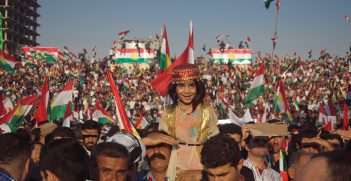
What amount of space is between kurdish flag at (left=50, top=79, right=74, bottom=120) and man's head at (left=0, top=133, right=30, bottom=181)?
7077 mm

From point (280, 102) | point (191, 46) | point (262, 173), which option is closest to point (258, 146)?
point (262, 173)

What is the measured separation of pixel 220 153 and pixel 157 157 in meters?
0.81

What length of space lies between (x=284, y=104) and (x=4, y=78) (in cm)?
2195

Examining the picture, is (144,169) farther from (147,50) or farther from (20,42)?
(20,42)

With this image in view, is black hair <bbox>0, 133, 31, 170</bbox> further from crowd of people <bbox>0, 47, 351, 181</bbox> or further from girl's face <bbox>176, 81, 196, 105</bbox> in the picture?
girl's face <bbox>176, 81, 196, 105</bbox>

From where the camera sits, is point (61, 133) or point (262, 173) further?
point (61, 133)

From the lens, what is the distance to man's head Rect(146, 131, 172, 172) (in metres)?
3.95

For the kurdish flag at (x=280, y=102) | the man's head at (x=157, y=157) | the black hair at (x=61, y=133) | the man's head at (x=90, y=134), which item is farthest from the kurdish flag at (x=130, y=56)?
the man's head at (x=157, y=157)

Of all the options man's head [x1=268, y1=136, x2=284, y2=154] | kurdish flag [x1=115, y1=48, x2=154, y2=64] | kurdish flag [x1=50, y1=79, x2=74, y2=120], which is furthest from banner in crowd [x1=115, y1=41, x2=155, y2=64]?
man's head [x1=268, y1=136, x2=284, y2=154]

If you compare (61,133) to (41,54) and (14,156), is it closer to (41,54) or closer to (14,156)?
(14,156)

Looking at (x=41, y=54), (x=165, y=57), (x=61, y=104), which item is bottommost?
(x=61, y=104)

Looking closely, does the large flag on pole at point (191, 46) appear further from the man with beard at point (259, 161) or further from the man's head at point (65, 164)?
the man's head at point (65, 164)

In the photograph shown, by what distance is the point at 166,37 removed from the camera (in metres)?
8.33

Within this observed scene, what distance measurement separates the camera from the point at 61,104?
1046 centimetres
